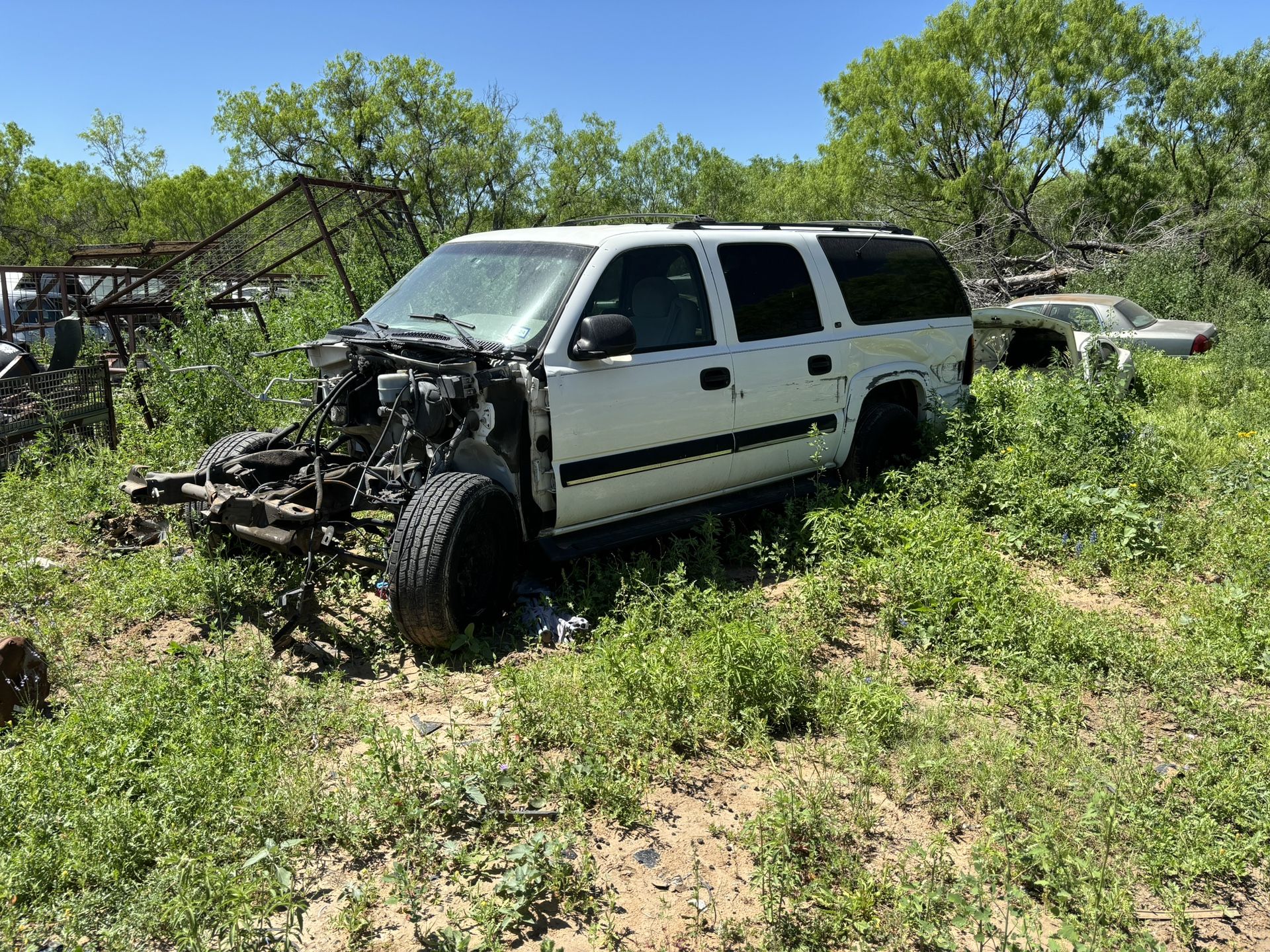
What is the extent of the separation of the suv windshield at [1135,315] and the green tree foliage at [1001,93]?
9.12 m

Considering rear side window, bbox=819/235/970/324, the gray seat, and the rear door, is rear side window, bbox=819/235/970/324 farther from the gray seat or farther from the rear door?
the gray seat

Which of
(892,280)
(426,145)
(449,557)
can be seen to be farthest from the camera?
(426,145)

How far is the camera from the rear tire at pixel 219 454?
5324mm

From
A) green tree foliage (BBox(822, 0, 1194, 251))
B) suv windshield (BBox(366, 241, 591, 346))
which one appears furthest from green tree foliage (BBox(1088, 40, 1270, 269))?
suv windshield (BBox(366, 241, 591, 346))

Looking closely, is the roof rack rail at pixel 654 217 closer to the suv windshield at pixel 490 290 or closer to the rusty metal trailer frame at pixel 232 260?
the suv windshield at pixel 490 290

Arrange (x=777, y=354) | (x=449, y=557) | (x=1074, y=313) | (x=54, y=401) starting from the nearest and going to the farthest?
(x=449, y=557)
(x=777, y=354)
(x=54, y=401)
(x=1074, y=313)

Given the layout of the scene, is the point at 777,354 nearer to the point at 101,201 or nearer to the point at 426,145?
A: the point at 426,145

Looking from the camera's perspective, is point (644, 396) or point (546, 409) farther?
point (644, 396)

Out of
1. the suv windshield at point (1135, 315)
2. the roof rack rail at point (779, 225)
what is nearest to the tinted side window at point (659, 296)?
the roof rack rail at point (779, 225)

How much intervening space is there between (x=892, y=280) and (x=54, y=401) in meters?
6.87

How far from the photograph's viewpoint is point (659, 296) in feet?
17.8

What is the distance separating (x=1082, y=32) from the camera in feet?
75.2

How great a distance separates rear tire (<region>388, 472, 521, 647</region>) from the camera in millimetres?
4410

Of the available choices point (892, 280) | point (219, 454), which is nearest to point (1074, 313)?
point (892, 280)
